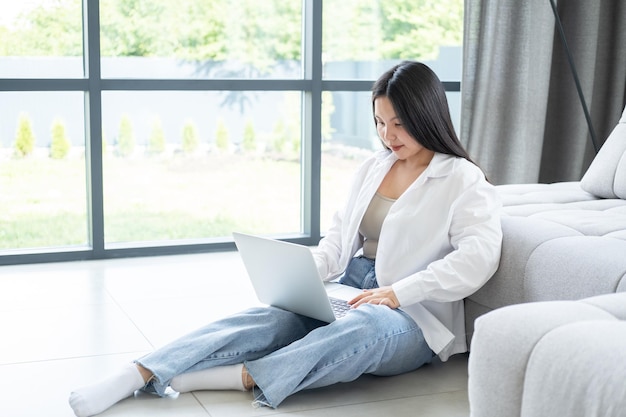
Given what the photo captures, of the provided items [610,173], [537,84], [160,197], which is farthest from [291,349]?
[537,84]

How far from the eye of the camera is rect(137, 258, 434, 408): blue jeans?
7.76 ft

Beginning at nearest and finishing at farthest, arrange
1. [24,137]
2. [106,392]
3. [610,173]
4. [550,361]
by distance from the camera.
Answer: [550,361], [106,392], [610,173], [24,137]

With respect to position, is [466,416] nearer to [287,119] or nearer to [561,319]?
[561,319]

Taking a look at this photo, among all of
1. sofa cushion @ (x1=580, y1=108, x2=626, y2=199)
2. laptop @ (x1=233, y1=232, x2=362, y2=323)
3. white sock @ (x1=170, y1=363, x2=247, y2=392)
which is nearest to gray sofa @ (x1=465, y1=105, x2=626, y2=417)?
sofa cushion @ (x1=580, y1=108, x2=626, y2=199)

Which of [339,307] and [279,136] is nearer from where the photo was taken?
[339,307]

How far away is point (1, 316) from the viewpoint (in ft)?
10.6

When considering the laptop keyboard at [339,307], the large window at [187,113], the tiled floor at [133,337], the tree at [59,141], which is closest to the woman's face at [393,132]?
the laptop keyboard at [339,307]

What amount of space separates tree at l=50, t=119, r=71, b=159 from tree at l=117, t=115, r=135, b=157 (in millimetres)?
230

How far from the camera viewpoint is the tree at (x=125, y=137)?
4215 millimetres

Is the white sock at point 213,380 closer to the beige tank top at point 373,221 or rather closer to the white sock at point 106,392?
the white sock at point 106,392

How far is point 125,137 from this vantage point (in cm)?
423

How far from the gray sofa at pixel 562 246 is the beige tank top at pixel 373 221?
328 mm

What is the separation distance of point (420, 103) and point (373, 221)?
0.38 meters

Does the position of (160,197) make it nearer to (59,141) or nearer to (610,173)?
(59,141)
